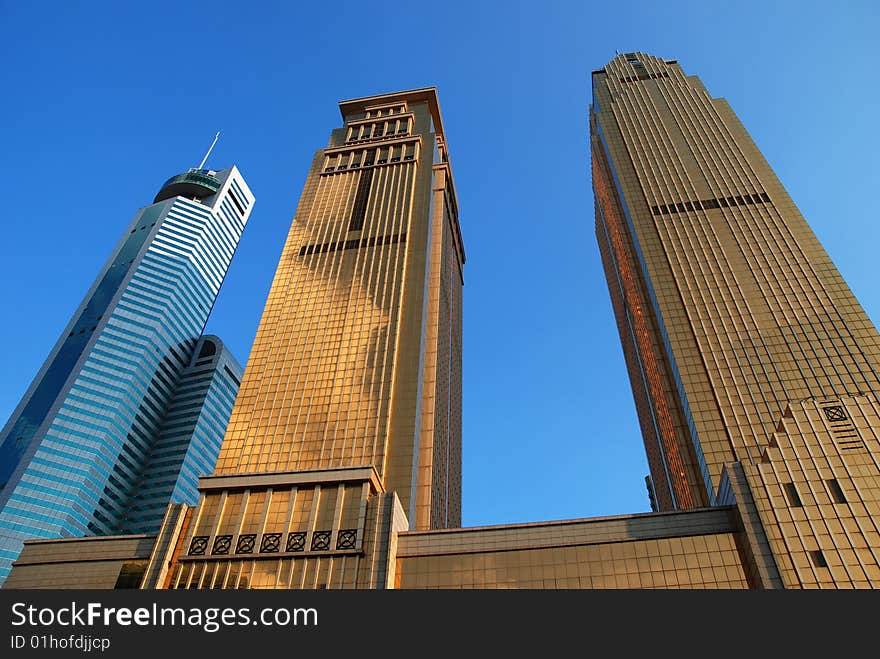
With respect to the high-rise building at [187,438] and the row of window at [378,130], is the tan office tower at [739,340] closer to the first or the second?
the row of window at [378,130]

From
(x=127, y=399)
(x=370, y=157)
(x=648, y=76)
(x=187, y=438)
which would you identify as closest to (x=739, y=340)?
(x=370, y=157)

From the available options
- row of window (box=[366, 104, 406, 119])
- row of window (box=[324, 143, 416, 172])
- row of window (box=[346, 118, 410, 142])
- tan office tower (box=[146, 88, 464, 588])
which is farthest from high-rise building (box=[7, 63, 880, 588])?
row of window (box=[366, 104, 406, 119])

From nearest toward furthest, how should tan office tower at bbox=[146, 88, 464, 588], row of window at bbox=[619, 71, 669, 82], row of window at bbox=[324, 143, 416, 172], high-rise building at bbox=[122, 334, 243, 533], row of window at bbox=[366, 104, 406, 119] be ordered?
1. tan office tower at bbox=[146, 88, 464, 588]
2. row of window at bbox=[324, 143, 416, 172]
3. row of window at bbox=[619, 71, 669, 82]
4. row of window at bbox=[366, 104, 406, 119]
5. high-rise building at bbox=[122, 334, 243, 533]

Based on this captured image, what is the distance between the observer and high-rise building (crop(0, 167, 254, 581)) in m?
130

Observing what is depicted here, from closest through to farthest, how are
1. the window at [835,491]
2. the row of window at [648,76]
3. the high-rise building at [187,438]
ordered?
the window at [835,491], the row of window at [648,76], the high-rise building at [187,438]

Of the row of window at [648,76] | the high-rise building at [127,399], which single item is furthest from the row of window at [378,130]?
the high-rise building at [127,399]

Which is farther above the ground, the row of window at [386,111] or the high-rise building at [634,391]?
the row of window at [386,111]

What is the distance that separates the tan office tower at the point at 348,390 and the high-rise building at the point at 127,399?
233ft

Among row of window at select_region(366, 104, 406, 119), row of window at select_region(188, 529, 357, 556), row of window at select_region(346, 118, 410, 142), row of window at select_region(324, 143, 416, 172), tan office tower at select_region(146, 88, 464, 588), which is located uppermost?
row of window at select_region(366, 104, 406, 119)

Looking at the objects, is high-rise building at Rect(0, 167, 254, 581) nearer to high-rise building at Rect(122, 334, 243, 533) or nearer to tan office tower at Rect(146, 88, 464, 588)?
high-rise building at Rect(122, 334, 243, 533)

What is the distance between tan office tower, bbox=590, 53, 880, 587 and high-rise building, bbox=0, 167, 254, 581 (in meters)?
112

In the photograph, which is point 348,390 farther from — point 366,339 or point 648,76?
point 648,76

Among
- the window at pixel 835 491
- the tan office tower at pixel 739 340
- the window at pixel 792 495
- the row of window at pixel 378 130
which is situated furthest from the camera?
the row of window at pixel 378 130

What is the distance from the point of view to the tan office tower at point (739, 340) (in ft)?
166
